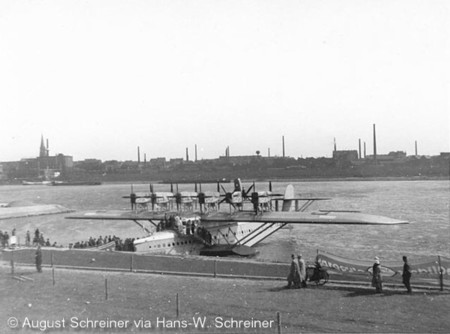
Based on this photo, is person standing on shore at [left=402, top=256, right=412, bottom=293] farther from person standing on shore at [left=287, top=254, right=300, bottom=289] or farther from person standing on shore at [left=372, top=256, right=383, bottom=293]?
person standing on shore at [left=287, top=254, right=300, bottom=289]

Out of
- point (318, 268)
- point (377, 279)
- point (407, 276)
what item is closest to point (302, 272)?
point (318, 268)

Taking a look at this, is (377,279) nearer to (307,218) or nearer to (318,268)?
(318,268)

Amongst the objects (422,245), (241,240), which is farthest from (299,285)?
(422,245)

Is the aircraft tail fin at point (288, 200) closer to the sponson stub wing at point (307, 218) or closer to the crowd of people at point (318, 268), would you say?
the sponson stub wing at point (307, 218)

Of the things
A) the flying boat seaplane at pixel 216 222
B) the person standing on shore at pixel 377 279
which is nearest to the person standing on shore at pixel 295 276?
the person standing on shore at pixel 377 279

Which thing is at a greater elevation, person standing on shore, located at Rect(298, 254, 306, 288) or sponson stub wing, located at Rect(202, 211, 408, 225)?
sponson stub wing, located at Rect(202, 211, 408, 225)

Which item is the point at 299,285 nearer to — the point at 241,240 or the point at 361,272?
the point at 361,272

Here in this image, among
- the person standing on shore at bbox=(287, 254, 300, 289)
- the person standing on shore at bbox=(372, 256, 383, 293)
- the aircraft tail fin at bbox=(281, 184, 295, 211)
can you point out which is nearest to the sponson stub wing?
the aircraft tail fin at bbox=(281, 184, 295, 211)

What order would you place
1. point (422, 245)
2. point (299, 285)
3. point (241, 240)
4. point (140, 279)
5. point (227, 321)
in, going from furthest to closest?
1. point (422, 245)
2. point (241, 240)
3. point (140, 279)
4. point (299, 285)
5. point (227, 321)
